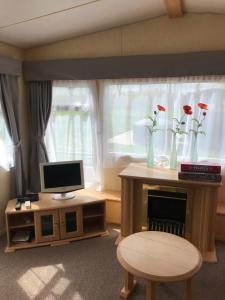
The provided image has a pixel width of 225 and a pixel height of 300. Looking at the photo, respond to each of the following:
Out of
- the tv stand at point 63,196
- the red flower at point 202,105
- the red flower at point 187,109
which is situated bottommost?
the tv stand at point 63,196

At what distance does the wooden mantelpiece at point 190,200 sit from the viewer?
2590 millimetres

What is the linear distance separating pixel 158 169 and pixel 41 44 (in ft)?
7.14

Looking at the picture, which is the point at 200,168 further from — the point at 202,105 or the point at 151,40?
the point at 151,40

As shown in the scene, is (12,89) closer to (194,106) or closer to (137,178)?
(137,178)

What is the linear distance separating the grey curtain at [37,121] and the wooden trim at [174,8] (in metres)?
1.67

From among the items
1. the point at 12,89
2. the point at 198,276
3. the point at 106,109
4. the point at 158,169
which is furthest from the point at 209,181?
the point at 12,89

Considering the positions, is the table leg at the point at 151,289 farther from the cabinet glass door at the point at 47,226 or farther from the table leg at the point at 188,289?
the cabinet glass door at the point at 47,226

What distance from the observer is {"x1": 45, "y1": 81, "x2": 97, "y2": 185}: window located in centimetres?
340

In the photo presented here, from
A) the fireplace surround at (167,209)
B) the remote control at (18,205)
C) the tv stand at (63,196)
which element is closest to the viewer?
the fireplace surround at (167,209)

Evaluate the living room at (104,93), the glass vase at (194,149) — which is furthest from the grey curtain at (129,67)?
the glass vase at (194,149)

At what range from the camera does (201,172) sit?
2.59 m

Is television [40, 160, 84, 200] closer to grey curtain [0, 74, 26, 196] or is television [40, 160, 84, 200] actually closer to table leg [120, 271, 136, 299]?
grey curtain [0, 74, 26, 196]

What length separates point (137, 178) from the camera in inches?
108

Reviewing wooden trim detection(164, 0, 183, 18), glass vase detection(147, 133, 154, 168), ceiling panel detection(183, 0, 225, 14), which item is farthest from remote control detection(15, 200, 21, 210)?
ceiling panel detection(183, 0, 225, 14)
